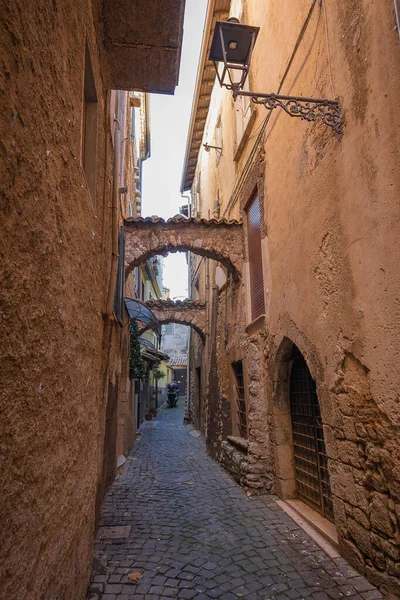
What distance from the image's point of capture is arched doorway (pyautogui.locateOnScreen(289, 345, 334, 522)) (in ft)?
14.3

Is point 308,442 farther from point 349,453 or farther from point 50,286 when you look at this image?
point 50,286

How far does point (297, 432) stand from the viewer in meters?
5.19

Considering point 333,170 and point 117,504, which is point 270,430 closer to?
point 117,504

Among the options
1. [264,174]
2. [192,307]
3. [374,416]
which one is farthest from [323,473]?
[192,307]

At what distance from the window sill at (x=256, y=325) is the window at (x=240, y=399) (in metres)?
1.03

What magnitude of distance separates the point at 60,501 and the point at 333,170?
347cm

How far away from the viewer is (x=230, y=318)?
8.41m

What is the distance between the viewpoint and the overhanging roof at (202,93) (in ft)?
31.0

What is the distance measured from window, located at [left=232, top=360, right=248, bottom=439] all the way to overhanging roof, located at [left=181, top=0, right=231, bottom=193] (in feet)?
26.3

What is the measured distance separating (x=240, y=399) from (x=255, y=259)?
9.19 feet

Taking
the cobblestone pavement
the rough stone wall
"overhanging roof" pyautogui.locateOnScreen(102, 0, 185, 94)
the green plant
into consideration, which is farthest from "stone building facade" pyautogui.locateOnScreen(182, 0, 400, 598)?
the green plant

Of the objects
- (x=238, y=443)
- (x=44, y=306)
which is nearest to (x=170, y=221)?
(x=238, y=443)

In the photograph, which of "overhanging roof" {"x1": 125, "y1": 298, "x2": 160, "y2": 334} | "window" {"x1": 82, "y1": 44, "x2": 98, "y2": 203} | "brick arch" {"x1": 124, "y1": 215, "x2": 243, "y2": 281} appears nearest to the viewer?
"window" {"x1": 82, "y1": 44, "x2": 98, "y2": 203}

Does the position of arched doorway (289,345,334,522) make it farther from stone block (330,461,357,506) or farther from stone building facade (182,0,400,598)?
stone block (330,461,357,506)
